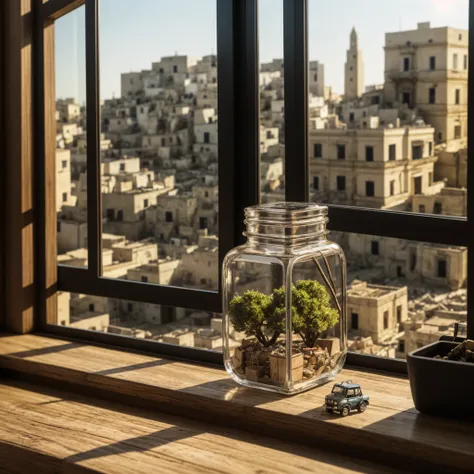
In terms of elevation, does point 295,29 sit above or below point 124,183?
above

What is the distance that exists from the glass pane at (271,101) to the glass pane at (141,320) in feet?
1.37

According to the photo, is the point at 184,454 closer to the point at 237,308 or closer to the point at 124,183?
the point at 237,308

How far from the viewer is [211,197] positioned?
99.0 inches

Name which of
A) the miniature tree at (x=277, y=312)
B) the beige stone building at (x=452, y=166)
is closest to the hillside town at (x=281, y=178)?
the beige stone building at (x=452, y=166)

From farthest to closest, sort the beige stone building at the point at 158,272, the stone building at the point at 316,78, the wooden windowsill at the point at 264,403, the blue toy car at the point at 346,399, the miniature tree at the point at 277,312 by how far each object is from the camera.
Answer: the beige stone building at the point at 158,272 < the stone building at the point at 316,78 < the miniature tree at the point at 277,312 < the blue toy car at the point at 346,399 < the wooden windowsill at the point at 264,403

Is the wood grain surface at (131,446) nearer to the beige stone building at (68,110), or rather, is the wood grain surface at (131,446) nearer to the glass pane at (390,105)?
the glass pane at (390,105)

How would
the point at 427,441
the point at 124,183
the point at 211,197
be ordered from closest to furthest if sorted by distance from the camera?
the point at 427,441, the point at 211,197, the point at 124,183

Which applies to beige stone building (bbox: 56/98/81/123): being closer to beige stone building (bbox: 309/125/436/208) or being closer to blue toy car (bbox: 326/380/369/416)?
beige stone building (bbox: 309/125/436/208)

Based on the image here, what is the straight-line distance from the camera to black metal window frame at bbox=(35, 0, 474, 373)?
7.14 feet

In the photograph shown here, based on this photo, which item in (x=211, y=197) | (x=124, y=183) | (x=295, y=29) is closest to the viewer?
(x=295, y=29)

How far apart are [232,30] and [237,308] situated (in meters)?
0.74

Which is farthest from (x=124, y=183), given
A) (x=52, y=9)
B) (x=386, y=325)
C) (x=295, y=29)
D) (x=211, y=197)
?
(x=386, y=325)

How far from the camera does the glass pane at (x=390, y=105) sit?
2.08 m

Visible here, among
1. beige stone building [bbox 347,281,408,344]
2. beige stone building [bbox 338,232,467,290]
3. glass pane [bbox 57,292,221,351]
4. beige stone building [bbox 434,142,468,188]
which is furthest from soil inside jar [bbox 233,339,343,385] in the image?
beige stone building [bbox 434,142,468,188]
